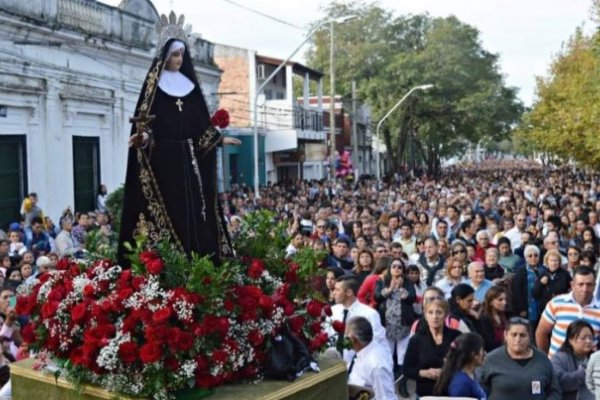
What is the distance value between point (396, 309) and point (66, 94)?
13.5m

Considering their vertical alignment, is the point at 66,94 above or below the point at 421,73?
below

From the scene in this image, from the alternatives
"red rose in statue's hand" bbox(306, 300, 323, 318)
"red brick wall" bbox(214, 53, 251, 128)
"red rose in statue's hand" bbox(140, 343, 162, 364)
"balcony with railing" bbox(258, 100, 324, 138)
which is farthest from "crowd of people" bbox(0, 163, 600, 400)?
"balcony with railing" bbox(258, 100, 324, 138)

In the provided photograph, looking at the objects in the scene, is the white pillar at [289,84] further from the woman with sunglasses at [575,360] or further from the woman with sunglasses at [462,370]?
the woman with sunglasses at [462,370]

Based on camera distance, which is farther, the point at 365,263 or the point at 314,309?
the point at 365,263

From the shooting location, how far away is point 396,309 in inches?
362

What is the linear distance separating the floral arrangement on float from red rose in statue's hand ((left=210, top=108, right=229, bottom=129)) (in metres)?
0.78

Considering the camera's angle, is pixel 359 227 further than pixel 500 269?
Yes

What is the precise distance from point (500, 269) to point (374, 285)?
86.0 inches

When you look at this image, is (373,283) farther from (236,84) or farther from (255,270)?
(236,84)

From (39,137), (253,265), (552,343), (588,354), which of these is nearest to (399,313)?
(552,343)

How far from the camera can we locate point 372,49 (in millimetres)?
51281

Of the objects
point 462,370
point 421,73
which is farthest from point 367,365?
point 421,73

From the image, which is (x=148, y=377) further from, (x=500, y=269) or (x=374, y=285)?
(x=500, y=269)

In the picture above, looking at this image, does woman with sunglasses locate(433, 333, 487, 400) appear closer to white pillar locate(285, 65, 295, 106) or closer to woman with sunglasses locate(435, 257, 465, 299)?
woman with sunglasses locate(435, 257, 465, 299)
